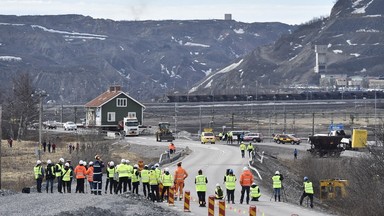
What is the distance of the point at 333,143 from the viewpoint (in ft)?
305

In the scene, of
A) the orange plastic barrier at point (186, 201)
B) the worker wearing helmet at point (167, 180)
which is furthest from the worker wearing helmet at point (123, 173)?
Result: the orange plastic barrier at point (186, 201)

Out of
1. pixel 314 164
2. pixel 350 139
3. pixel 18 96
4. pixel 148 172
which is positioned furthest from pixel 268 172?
pixel 18 96

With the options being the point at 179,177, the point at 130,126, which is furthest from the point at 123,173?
the point at 130,126

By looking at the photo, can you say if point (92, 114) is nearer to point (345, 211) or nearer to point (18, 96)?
point (18, 96)

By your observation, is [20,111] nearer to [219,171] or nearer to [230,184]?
[219,171]

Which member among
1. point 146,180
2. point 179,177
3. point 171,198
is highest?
point 179,177

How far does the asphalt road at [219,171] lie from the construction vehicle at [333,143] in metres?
4.75

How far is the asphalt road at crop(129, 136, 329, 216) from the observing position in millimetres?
41562

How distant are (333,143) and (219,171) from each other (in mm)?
31776

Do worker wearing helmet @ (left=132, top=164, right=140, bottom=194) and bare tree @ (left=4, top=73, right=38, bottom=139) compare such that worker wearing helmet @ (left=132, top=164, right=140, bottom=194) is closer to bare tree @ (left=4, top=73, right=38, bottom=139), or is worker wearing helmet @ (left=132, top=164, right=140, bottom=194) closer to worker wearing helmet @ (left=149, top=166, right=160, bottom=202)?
worker wearing helmet @ (left=149, top=166, right=160, bottom=202)

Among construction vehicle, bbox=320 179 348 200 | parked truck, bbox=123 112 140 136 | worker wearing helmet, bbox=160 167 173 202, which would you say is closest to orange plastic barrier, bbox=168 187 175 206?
worker wearing helmet, bbox=160 167 173 202

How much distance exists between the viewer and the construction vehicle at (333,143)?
9088 centimetres

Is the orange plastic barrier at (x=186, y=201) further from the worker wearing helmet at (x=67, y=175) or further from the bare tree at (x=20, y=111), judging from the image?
the bare tree at (x=20, y=111)

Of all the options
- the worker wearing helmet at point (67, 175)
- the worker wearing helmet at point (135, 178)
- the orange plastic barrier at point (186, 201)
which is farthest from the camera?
the worker wearing helmet at point (67, 175)
